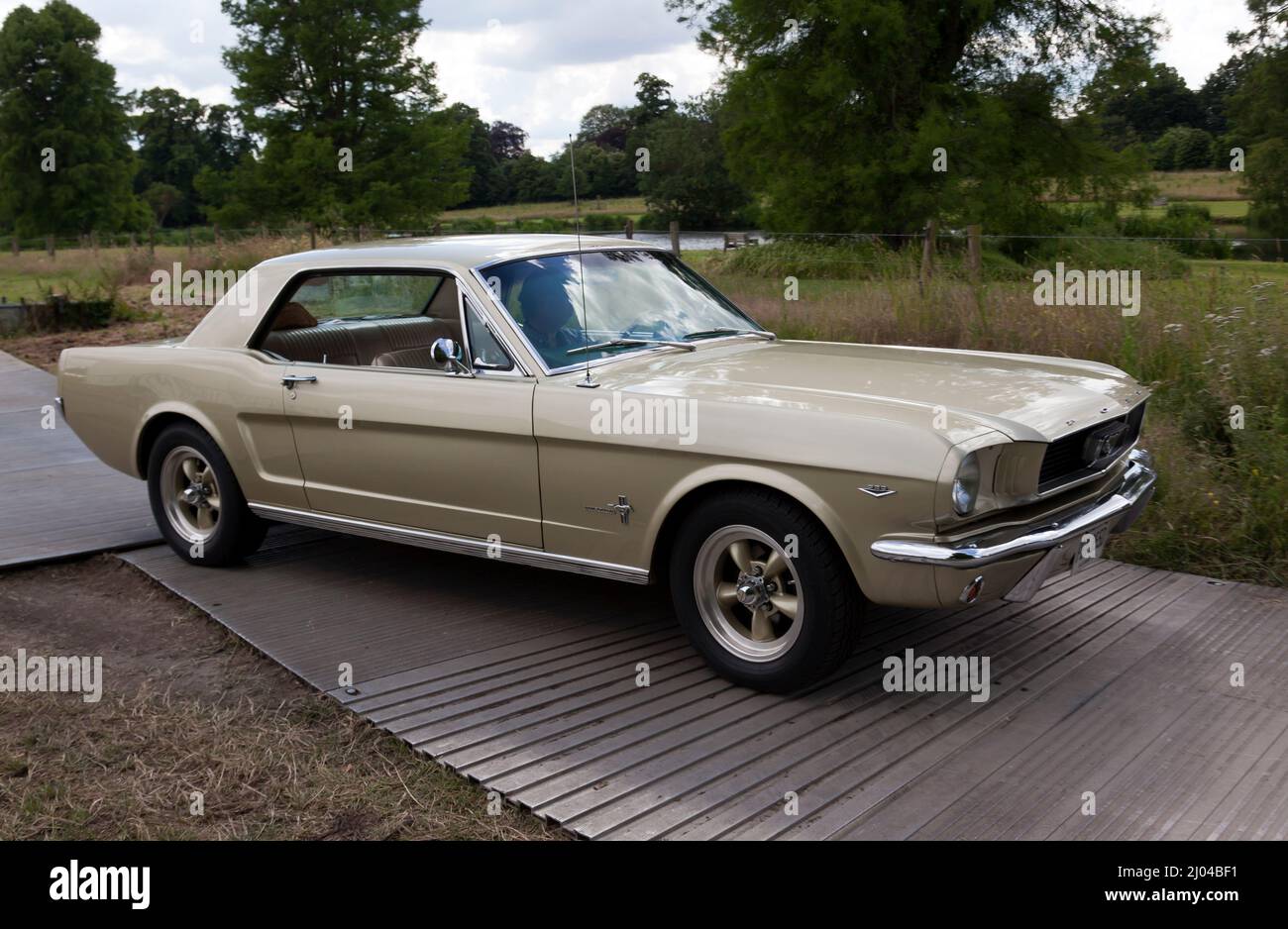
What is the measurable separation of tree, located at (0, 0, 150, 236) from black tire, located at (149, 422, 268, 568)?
181 feet

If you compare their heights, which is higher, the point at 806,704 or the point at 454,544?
the point at 454,544

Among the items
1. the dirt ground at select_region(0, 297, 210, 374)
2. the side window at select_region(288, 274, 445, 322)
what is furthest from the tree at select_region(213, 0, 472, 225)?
the side window at select_region(288, 274, 445, 322)

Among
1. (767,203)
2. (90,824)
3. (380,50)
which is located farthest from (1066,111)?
(90,824)

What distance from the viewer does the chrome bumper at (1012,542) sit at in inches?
135

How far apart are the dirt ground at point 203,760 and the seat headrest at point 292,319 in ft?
4.93

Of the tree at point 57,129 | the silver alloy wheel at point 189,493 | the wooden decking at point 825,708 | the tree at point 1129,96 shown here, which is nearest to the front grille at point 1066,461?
the wooden decking at point 825,708

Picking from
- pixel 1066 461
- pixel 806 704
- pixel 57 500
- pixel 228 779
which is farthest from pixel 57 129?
pixel 1066 461

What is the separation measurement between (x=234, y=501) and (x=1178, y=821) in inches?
162

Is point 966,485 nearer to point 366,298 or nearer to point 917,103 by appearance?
point 366,298

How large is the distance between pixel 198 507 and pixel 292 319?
1.03 meters

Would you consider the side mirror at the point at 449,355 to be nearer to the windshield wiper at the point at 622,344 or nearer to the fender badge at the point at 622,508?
the windshield wiper at the point at 622,344

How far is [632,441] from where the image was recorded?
399 centimetres

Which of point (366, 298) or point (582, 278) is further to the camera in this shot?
point (366, 298)

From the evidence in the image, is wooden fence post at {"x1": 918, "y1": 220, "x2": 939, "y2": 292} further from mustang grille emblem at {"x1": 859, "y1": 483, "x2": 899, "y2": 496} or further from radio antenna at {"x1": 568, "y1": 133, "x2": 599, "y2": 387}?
mustang grille emblem at {"x1": 859, "y1": 483, "x2": 899, "y2": 496}
